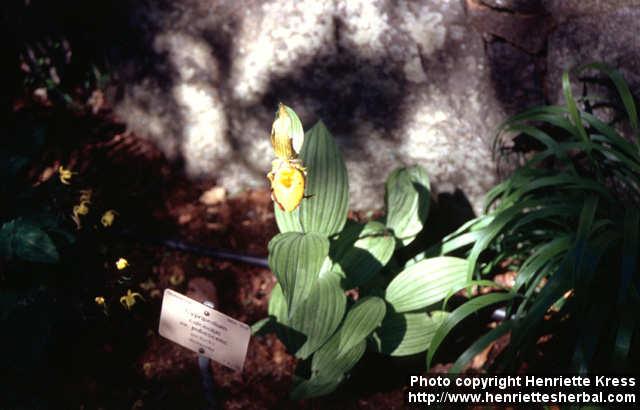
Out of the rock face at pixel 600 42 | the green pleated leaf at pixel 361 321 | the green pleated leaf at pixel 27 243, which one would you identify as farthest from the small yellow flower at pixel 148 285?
the rock face at pixel 600 42

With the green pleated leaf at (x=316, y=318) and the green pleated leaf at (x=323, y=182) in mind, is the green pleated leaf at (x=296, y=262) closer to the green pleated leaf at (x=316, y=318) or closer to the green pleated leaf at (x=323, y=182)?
the green pleated leaf at (x=316, y=318)

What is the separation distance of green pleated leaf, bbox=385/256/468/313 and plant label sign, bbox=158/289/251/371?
859mm

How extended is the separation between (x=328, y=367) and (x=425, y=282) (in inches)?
22.6

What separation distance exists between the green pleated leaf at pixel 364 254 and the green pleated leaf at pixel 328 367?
0.28 metres

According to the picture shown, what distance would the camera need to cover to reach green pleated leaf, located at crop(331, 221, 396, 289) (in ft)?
8.86

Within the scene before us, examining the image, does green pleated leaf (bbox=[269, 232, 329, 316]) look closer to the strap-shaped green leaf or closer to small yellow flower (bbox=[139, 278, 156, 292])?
the strap-shaped green leaf

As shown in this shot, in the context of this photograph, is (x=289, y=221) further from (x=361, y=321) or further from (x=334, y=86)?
(x=334, y=86)

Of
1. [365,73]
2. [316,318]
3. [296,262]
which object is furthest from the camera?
[365,73]

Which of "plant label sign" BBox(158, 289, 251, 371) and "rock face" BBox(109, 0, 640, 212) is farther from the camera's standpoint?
"rock face" BBox(109, 0, 640, 212)

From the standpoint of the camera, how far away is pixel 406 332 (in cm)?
265

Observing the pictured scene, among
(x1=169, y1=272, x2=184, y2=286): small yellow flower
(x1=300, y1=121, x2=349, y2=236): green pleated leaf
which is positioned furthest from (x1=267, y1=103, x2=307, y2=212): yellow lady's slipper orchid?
(x1=169, y1=272, x2=184, y2=286): small yellow flower

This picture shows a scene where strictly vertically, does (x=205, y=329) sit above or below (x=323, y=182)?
→ below

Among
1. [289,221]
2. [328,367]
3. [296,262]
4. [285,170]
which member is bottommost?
[328,367]

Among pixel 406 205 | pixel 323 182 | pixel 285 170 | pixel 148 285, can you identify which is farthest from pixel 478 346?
pixel 148 285
